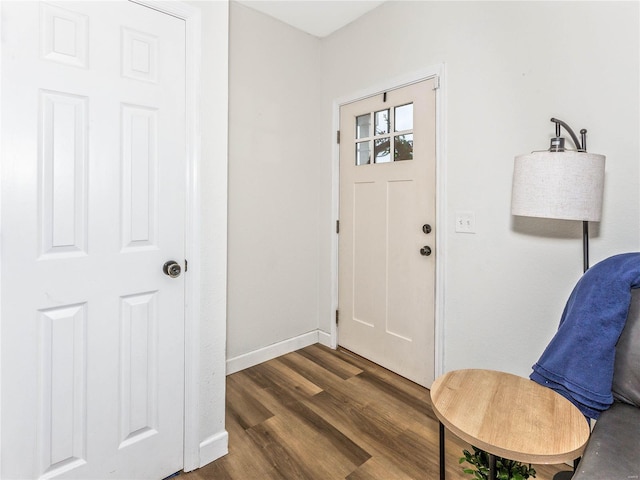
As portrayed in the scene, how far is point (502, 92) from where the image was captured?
188 cm

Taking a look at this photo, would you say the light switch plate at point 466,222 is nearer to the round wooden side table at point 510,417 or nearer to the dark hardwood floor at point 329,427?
the round wooden side table at point 510,417

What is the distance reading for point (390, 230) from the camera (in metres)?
2.51

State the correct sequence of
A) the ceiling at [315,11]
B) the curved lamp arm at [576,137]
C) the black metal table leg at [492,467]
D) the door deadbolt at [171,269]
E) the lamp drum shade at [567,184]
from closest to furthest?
the black metal table leg at [492,467] → the lamp drum shade at [567,184] → the door deadbolt at [171,269] → the curved lamp arm at [576,137] → the ceiling at [315,11]

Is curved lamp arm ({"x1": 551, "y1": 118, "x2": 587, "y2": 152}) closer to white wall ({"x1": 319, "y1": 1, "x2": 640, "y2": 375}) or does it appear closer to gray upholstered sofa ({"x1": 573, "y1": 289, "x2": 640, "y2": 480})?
white wall ({"x1": 319, "y1": 1, "x2": 640, "y2": 375})

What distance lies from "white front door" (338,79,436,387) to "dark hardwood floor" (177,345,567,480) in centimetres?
25

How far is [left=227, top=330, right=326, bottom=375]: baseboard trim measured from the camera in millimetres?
2549

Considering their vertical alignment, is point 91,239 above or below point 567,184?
below

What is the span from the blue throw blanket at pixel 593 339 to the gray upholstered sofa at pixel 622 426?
0.12 feet

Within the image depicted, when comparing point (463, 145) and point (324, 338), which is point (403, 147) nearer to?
point (463, 145)

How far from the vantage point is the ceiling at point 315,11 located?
8.07ft

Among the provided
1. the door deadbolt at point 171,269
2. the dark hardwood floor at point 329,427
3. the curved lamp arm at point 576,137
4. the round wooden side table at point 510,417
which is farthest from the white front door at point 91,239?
the curved lamp arm at point 576,137

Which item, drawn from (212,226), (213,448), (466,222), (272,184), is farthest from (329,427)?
(272,184)

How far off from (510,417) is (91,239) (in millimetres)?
1529

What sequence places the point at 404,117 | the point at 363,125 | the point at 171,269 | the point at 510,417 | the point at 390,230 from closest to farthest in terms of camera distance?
the point at 510,417
the point at 171,269
the point at 404,117
the point at 390,230
the point at 363,125
